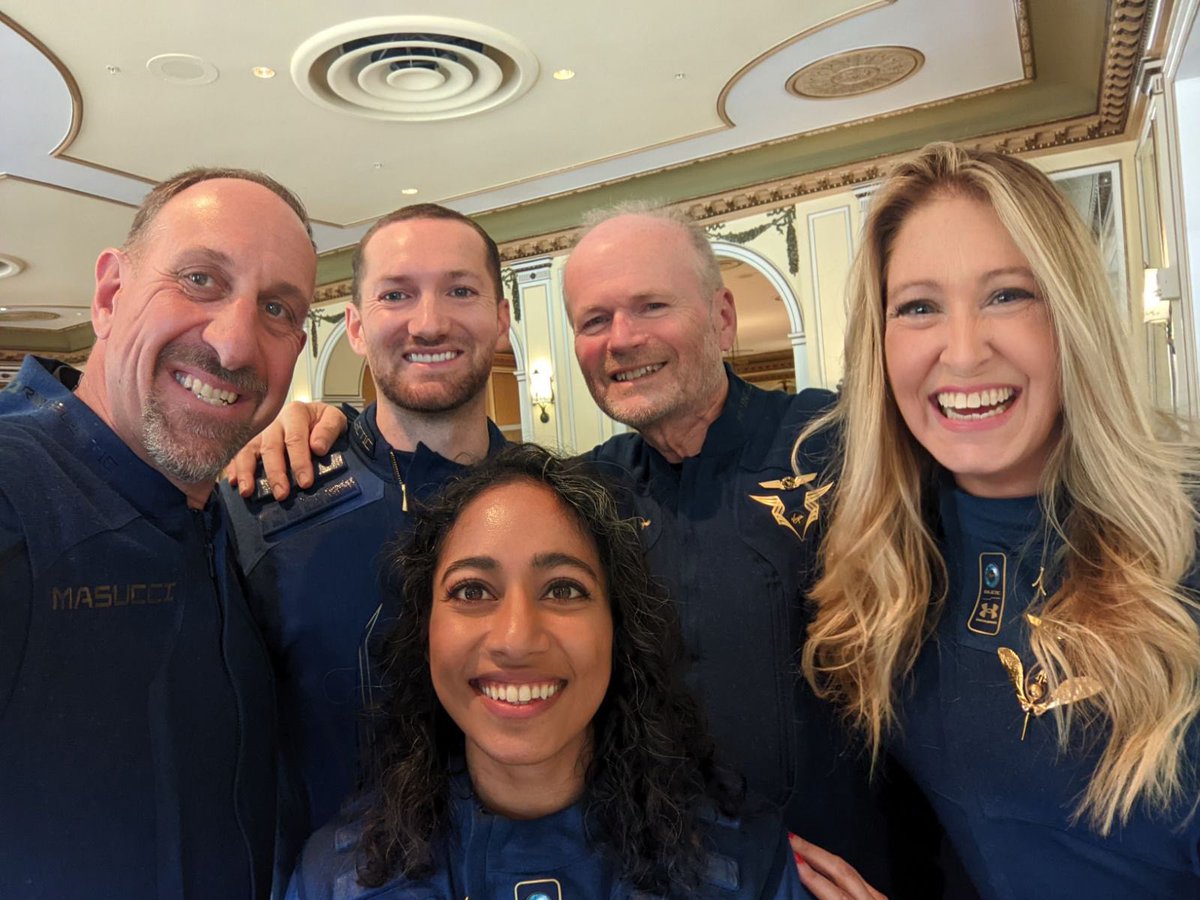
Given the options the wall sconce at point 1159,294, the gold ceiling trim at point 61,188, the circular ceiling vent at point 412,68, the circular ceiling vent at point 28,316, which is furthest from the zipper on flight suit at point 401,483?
the circular ceiling vent at point 28,316

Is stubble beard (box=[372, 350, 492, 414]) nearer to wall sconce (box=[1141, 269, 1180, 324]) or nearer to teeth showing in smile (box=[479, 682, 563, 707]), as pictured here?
teeth showing in smile (box=[479, 682, 563, 707])

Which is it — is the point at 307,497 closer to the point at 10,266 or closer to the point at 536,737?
the point at 536,737

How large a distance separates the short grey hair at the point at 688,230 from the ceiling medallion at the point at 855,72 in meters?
3.73

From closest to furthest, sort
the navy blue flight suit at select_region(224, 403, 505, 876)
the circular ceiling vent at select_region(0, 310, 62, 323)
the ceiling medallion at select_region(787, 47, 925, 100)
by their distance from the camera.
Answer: the navy blue flight suit at select_region(224, 403, 505, 876) → the ceiling medallion at select_region(787, 47, 925, 100) → the circular ceiling vent at select_region(0, 310, 62, 323)

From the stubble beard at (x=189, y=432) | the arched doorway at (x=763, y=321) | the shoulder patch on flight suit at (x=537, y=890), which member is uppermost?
the arched doorway at (x=763, y=321)

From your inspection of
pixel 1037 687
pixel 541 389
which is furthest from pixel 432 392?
pixel 541 389

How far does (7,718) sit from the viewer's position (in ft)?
3.52

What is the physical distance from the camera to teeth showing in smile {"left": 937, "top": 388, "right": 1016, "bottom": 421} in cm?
133

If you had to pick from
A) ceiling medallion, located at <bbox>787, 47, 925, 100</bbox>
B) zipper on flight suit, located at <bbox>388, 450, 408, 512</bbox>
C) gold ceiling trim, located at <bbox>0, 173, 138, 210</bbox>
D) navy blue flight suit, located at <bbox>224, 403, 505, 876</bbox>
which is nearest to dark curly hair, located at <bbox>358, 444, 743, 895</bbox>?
navy blue flight suit, located at <bbox>224, 403, 505, 876</bbox>

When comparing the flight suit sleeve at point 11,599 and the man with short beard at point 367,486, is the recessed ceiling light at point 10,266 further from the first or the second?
the flight suit sleeve at point 11,599

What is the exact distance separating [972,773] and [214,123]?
19.7 feet

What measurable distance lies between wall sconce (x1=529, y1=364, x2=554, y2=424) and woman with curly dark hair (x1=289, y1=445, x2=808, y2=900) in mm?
7183

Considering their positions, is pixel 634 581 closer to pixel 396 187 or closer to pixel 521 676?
pixel 521 676

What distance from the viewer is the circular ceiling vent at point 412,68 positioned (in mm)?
4652
